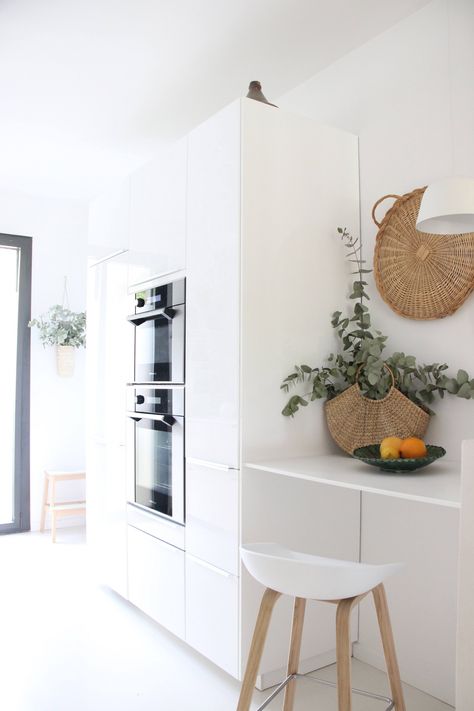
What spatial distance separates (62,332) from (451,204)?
3.42 meters

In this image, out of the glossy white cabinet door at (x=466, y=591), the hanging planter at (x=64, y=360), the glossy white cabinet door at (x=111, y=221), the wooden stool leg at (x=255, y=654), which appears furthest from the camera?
the hanging planter at (x=64, y=360)

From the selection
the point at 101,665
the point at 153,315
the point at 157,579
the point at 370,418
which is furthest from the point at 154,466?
the point at 370,418

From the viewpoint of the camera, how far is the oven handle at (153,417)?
261cm

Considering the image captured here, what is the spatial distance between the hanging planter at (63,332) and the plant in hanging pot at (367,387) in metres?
2.71

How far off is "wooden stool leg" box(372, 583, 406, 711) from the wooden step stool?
3.04m

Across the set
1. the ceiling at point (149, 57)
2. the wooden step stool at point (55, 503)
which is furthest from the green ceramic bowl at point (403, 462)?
the wooden step stool at point (55, 503)

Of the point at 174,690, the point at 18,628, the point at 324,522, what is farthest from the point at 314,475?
the point at 18,628

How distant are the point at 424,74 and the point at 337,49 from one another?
52 centimetres

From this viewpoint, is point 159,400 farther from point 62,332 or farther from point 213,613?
point 62,332

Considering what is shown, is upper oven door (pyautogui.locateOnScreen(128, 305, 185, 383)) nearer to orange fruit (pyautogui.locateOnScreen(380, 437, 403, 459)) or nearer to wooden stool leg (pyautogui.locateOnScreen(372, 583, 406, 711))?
orange fruit (pyautogui.locateOnScreen(380, 437, 403, 459))

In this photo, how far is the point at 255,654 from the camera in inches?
64.7

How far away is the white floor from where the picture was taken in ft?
7.05

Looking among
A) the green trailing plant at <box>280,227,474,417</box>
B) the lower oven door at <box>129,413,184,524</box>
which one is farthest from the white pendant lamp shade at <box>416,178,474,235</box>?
the lower oven door at <box>129,413,184,524</box>

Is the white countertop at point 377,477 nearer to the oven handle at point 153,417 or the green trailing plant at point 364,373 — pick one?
the green trailing plant at point 364,373
